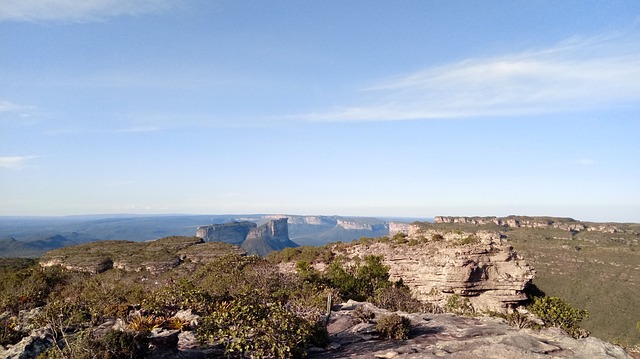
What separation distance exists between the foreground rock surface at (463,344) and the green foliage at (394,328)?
1.37 ft

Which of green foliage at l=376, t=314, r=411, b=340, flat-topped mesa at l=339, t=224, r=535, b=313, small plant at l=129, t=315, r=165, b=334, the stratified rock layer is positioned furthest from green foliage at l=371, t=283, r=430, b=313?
small plant at l=129, t=315, r=165, b=334

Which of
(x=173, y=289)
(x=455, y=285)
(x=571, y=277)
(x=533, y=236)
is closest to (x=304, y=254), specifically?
(x=455, y=285)

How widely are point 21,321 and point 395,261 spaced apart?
33940 millimetres

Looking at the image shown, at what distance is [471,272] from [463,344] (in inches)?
743

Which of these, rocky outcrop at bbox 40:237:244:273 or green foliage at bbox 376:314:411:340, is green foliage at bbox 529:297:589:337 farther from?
rocky outcrop at bbox 40:237:244:273

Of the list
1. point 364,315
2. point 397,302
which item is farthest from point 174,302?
point 397,302

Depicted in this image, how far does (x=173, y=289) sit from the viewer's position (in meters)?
19.0

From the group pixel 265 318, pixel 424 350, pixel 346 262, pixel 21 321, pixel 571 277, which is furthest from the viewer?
pixel 571 277

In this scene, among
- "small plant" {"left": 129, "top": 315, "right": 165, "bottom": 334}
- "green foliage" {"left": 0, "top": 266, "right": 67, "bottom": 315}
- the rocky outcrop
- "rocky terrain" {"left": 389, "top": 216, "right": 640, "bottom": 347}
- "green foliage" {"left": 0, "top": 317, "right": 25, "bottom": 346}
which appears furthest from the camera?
"rocky terrain" {"left": 389, "top": 216, "right": 640, "bottom": 347}

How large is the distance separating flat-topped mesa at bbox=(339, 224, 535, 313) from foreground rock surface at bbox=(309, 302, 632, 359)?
522 inches

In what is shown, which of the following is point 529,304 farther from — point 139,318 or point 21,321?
point 21,321

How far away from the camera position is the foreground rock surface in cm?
1554

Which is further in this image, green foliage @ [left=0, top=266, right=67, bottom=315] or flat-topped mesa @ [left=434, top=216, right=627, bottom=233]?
flat-topped mesa @ [left=434, top=216, right=627, bottom=233]

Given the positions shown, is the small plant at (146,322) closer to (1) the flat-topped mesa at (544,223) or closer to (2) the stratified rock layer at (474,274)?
(2) the stratified rock layer at (474,274)
